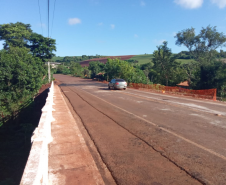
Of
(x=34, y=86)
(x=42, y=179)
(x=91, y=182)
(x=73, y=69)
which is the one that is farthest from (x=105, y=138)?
(x=73, y=69)

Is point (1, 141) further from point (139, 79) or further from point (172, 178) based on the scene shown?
point (139, 79)

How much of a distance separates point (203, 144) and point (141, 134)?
1.84 m

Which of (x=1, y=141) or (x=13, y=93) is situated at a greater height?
(x=13, y=93)

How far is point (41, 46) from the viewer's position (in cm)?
4031

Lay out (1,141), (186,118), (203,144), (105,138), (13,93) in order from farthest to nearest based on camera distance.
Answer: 1. (13,93)
2. (1,141)
3. (186,118)
4. (105,138)
5. (203,144)

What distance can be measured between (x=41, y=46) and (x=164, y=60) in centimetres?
2401

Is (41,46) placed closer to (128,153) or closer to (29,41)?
(29,41)

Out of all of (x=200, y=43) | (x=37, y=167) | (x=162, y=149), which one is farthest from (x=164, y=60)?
(x=37, y=167)

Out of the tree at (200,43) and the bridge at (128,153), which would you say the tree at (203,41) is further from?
the bridge at (128,153)

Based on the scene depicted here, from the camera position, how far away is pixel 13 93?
2045 centimetres

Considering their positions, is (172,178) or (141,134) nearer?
(172,178)

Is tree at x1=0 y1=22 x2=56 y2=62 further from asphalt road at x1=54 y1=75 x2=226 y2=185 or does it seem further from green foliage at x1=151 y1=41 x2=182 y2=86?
asphalt road at x1=54 y1=75 x2=226 y2=185

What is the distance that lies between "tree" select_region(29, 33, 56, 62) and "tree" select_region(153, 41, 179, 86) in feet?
68.8

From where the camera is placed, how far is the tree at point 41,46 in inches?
1584
